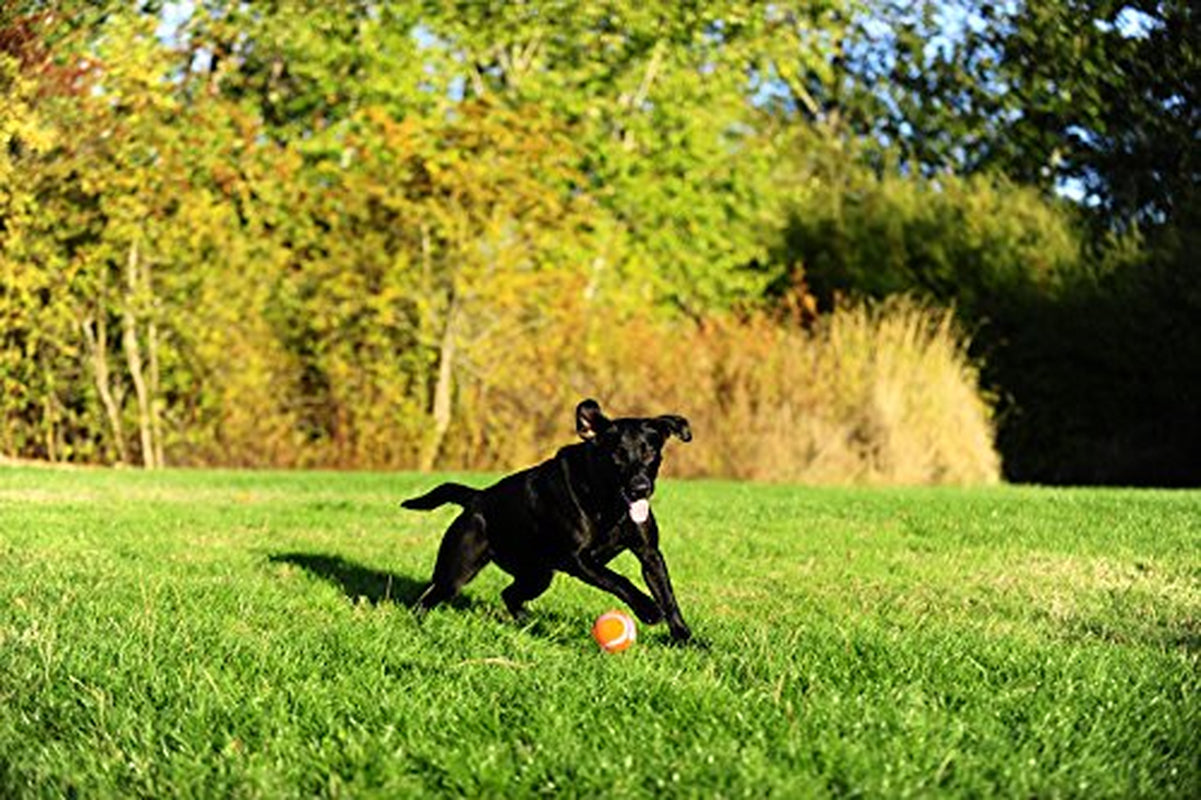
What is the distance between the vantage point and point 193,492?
1377 centimetres

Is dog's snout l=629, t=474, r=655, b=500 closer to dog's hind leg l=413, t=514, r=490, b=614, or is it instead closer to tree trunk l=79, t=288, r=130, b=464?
dog's hind leg l=413, t=514, r=490, b=614

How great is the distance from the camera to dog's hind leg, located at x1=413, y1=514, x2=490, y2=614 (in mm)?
7012

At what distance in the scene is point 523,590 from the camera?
7.04 metres

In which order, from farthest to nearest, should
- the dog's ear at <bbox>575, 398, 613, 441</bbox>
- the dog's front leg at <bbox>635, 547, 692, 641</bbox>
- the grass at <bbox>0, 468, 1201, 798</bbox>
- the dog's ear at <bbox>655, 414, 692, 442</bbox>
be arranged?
1. the dog's ear at <bbox>655, 414, 692, 442</bbox>
2. the dog's ear at <bbox>575, 398, 613, 441</bbox>
3. the dog's front leg at <bbox>635, 547, 692, 641</bbox>
4. the grass at <bbox>0, 468, 1201, 798</bbox>

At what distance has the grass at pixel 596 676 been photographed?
4.45 m

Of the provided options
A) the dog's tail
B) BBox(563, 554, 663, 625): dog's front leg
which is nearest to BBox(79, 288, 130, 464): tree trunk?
the dog's tail

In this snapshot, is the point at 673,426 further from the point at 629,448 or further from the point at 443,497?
the point at 443,497

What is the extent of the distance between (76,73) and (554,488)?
1254 centimetres

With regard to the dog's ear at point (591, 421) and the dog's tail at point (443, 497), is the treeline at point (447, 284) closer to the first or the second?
the dog's tail at point (443, 497)

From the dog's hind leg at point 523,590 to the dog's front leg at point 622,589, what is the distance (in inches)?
14.0

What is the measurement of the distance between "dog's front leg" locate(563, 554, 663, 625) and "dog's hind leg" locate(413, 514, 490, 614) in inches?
22.9

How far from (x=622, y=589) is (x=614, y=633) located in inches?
16.7

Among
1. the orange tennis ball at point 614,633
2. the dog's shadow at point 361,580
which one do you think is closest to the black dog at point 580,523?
the orange tennis ball at point 614,633

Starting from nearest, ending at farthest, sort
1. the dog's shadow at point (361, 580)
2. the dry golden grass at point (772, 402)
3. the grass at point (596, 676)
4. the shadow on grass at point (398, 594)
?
the grass at point (596, 676)
the shadow on grass at point (398, 594)
the dog's shadow at point (361, 580)
the dry golden grass at point (772, 402)
